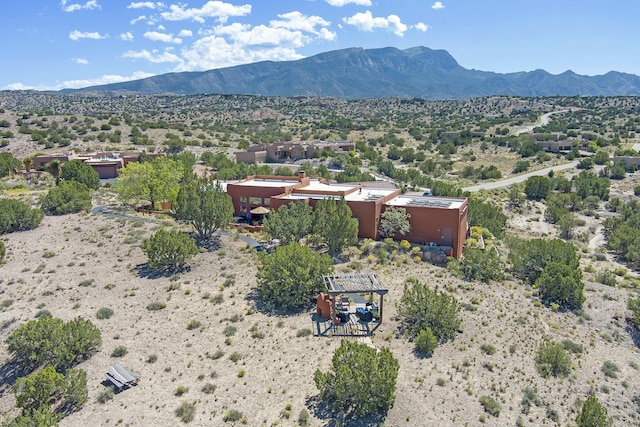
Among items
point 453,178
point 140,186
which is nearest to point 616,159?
point 453,178

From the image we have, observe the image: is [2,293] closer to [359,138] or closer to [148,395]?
[148,395]

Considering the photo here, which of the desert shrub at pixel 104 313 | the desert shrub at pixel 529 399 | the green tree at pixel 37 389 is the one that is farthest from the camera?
the desert shrub at pixel 104 313

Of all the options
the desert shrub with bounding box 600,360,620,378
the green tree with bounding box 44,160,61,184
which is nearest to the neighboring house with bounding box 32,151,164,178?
the green tree with bounding box 44,160,61,184

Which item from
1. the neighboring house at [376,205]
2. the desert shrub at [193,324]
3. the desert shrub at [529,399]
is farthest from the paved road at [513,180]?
the desert shrub at [193,324]

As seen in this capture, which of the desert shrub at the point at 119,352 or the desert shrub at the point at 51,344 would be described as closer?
the desert shrub at the point at 51,344

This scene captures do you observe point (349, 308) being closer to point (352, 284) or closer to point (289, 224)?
point (352, 284)

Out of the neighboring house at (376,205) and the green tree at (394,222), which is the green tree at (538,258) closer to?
the neighboring house at (376,205)
